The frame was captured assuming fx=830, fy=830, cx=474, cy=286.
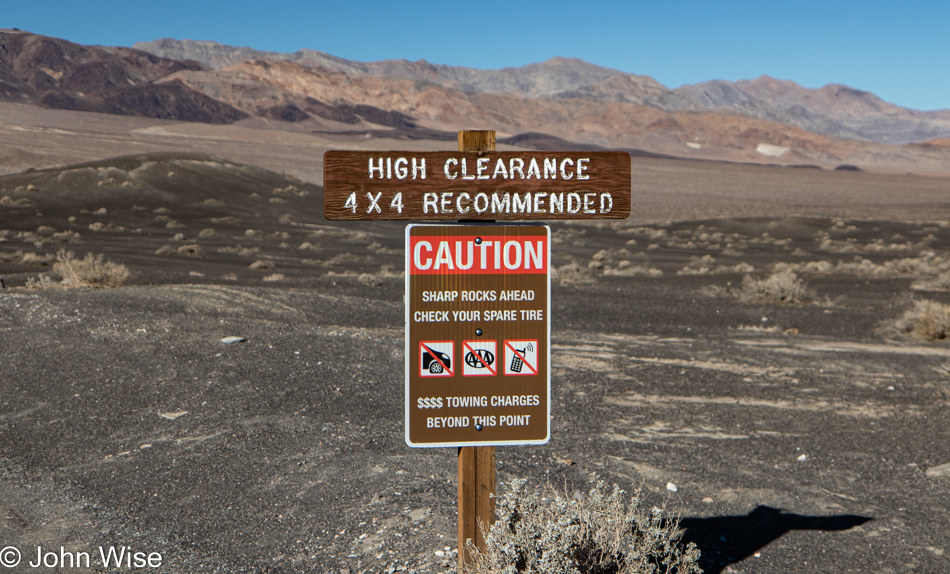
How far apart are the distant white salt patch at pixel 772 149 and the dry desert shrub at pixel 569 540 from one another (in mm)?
197562

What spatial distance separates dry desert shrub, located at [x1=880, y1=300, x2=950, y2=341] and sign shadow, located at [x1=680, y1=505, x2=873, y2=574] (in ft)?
32.1

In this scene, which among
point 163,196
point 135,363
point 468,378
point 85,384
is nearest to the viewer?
point 468,378

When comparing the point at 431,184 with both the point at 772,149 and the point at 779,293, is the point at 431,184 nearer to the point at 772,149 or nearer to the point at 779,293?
the point at 779,293

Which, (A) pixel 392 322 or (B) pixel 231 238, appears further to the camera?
(B) pixel 231 238

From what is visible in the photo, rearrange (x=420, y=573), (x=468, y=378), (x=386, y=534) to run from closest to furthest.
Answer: (x=468, y=378), (x=420, y=573), (x=386, y=534)

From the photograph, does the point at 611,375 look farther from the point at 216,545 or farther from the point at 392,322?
the point at 216,545

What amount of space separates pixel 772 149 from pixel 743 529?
19968cm

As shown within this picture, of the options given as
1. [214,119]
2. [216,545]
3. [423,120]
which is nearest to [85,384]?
[216,545]

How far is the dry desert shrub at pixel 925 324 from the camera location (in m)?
14.5

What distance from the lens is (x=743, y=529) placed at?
5848 mm

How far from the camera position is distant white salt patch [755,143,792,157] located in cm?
18962

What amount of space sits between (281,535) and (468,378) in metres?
2.10

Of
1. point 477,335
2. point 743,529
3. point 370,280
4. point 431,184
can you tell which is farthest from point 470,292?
point 370,280

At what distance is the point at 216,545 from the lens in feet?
17.7
